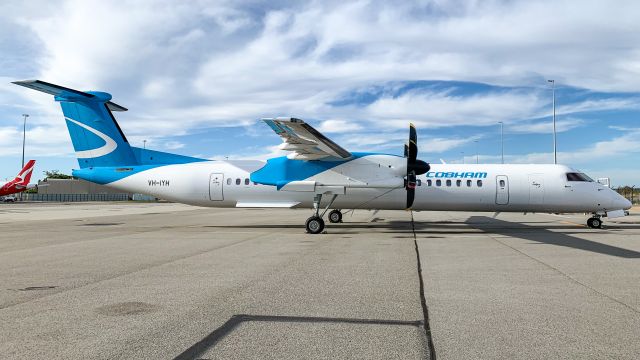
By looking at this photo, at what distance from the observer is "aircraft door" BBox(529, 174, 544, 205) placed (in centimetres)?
1898

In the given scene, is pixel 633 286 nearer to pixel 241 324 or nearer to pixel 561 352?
pixel 561 352

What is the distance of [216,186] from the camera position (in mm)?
19141

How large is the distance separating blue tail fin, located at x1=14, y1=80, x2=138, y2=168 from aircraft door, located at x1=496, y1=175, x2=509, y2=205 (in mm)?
16507

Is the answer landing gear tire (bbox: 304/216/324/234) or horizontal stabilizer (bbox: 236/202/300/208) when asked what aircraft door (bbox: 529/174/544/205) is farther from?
horizontal stabilizer (bbox: 236/202/300/208)

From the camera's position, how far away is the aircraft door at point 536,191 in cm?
1898

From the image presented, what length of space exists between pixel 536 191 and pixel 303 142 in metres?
10.8

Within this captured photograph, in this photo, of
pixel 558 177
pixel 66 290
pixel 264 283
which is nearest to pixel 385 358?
pixel 264 283

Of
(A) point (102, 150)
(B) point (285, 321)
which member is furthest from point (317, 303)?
(A) point (102, 150)

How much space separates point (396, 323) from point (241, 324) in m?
1.85

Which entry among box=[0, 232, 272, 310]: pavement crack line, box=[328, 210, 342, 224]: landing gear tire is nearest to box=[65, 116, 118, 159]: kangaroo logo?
box=[0, 232, 272, 310]: pavement crack line

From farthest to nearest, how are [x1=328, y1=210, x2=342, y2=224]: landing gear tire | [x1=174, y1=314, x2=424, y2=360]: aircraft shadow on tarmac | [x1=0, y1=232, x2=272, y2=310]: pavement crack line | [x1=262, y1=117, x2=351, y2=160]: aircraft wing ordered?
[x1=328, y1=210, x2=342, y2=224]: landing gear tire → [x1=262, y1=117, x2=351, y2=160]: aircraft wing → [x1=0, y1=232, x2=272, y2=310]: pavement crack line → [x1=174, y1=314, x2=424, y2=360]: aircraft shadow on tarmac

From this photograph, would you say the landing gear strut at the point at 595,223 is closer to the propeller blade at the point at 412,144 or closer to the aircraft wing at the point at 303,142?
the propeller blade at the point at 412,144

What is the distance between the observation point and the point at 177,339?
450 centimetres

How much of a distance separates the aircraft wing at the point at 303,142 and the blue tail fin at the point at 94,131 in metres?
7.97
